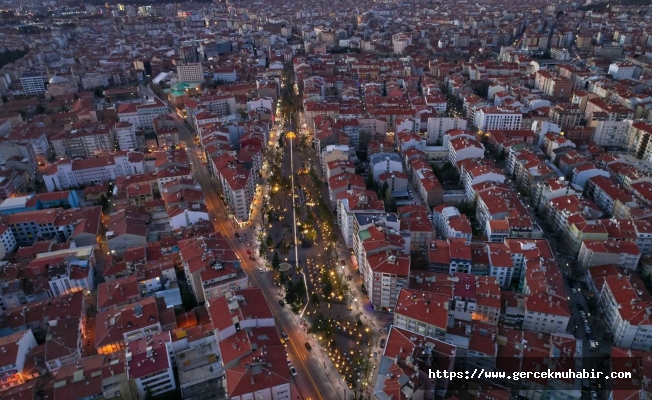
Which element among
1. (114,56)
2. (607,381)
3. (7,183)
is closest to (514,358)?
(607,381)

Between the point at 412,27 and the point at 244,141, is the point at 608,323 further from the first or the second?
the point at 412,27

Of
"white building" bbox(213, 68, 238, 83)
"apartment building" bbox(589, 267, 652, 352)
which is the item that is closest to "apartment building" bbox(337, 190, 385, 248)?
"apartment building" bbox(589, 267, 652, 352)

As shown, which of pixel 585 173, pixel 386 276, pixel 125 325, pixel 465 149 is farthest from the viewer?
pixel 465 149

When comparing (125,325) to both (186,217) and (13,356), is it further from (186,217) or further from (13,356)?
(186,217)

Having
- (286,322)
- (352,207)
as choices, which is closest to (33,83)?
(352,207)

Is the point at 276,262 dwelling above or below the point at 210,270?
below

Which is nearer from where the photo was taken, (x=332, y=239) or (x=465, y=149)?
(x=332, y=239)
